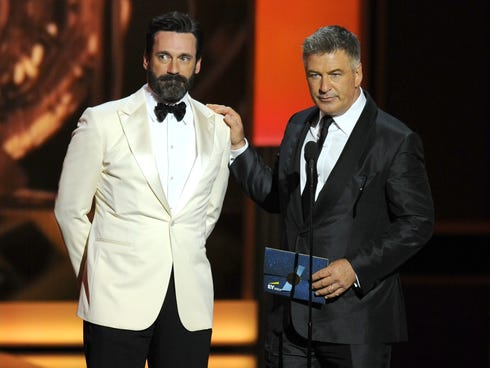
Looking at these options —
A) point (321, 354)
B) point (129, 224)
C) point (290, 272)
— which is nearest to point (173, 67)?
point (129, 224)

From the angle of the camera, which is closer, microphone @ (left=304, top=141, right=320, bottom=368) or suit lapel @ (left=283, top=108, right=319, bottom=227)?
microphone @ (left=304, top=141, right=320, bottom=368)

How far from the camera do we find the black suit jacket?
2.62 meters

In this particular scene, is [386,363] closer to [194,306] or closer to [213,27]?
[194,306]

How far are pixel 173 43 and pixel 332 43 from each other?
427 millimetres

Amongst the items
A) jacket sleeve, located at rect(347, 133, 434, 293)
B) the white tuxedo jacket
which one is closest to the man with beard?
the white tuxedo jacket

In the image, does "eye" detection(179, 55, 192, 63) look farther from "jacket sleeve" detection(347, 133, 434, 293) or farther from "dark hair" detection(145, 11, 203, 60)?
"jacket sleeve" detection(347, 133, 434, 293)

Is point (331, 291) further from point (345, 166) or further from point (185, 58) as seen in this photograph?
point (185, 58)

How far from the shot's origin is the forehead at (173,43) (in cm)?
262

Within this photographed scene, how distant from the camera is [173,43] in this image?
8.58ft

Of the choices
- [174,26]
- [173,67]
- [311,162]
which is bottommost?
[311,162]

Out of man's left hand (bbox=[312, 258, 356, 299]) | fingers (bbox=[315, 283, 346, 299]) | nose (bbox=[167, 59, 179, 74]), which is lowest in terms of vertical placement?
fingers (bbox=[315, 283, 346, 299])

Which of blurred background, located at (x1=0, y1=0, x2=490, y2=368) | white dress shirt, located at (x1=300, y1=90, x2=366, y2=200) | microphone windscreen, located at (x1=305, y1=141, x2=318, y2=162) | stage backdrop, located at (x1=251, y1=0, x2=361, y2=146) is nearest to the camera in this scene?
microphone windscreen, located at (x1=305, y1=141, x2=318, y2=162)

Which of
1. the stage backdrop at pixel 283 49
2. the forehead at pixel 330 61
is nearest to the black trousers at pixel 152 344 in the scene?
the forehead at pixel 330 61

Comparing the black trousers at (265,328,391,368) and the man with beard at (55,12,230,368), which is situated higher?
the man with beard at (55,12,230,368)
